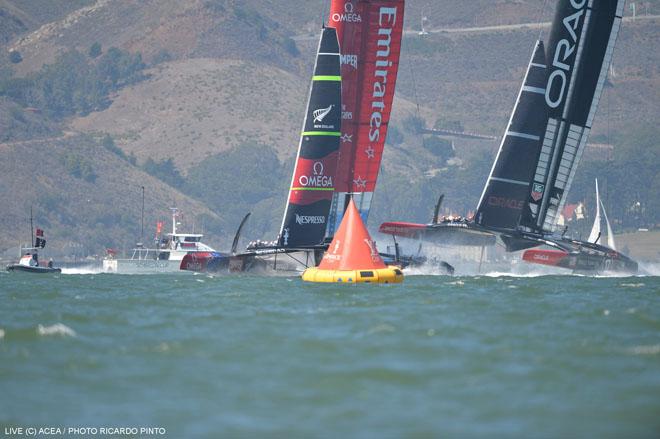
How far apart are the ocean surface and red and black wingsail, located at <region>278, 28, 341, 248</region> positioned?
58.2 feet

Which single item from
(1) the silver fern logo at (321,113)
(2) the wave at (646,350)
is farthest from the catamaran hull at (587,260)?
(2) the wave at (646,350)

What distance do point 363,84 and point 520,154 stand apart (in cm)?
752

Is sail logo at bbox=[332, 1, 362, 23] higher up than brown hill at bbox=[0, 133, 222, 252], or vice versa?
sail logo at bbox=[332, 1, 362, 23]

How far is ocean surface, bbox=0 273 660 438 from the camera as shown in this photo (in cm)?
2100

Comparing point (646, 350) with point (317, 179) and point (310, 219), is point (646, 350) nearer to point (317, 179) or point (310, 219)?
point (317, 179)

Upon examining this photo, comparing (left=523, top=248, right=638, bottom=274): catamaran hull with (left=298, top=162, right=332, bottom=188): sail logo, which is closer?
(left=298, top=162, right=332, bottom=188): sail logo

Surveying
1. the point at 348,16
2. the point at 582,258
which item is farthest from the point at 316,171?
the point at 582,258

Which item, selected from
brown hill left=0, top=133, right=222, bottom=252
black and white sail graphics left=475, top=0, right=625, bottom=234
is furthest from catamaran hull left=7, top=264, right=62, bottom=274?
brown hill left=0, top=133, right=222, bottom=252

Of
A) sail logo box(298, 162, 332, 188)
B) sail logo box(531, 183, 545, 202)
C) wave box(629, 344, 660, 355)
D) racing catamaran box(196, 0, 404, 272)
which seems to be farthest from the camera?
sail logo box(531, 183, 545, 202)

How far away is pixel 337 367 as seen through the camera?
82.2 feet

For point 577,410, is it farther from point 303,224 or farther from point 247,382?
point 303,224

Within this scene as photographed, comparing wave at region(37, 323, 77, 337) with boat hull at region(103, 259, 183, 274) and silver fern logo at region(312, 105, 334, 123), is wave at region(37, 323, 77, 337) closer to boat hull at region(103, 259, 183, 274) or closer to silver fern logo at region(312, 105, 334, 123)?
silver fern logo at region(312, 105, 334, 123)

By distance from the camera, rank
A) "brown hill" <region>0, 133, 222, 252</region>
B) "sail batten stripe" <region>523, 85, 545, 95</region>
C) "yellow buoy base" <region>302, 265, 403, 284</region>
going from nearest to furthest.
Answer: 1. "yellow buoy base" <region>302, 265, 403, 284</region>
2. "sail batten stripe" <region>523, 85, 545, 95</region>
3. "brown hill" <region>0, 133, 222, 252</region>

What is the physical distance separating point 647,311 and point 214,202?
6478 inches
